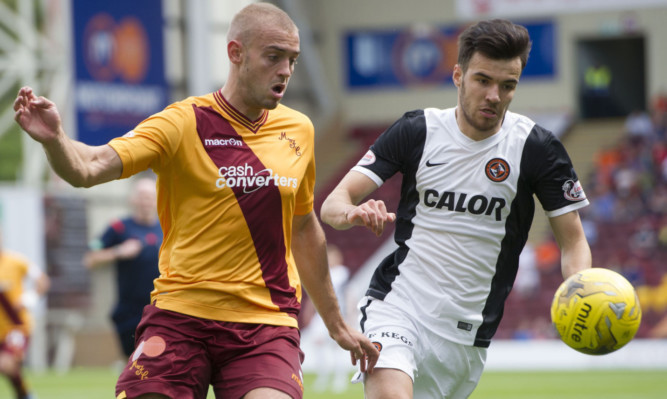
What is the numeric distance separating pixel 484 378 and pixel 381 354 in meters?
13.2

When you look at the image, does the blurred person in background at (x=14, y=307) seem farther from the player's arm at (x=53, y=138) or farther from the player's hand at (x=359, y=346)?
the player's arm at (x=53, y=138)

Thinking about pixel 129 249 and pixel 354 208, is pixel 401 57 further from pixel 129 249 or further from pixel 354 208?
pixel 354 208

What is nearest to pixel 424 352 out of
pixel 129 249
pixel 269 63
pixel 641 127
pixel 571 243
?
pixel 571 243

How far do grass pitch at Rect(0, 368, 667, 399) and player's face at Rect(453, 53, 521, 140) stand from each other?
26.8 feet

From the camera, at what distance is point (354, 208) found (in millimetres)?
Answer: 4953

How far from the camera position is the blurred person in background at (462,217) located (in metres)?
5.46

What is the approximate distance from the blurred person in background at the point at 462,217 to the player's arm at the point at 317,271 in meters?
0.20

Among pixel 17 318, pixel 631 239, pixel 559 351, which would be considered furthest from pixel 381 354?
pixel 631 239

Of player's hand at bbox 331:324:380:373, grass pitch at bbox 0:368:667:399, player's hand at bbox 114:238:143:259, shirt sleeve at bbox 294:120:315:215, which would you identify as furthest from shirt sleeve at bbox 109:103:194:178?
grass pitch at bbox 0:368:667:399

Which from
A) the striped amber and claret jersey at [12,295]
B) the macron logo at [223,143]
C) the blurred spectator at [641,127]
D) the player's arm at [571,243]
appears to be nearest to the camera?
the macron logo at [223,143]

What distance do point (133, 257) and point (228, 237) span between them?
6135 mm

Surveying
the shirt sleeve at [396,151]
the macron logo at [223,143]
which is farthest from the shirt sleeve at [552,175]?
the macron logo at [223,143]

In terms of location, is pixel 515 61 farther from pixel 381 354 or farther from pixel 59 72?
pixel 59 72

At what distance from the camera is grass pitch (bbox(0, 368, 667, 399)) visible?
14.3 metres
